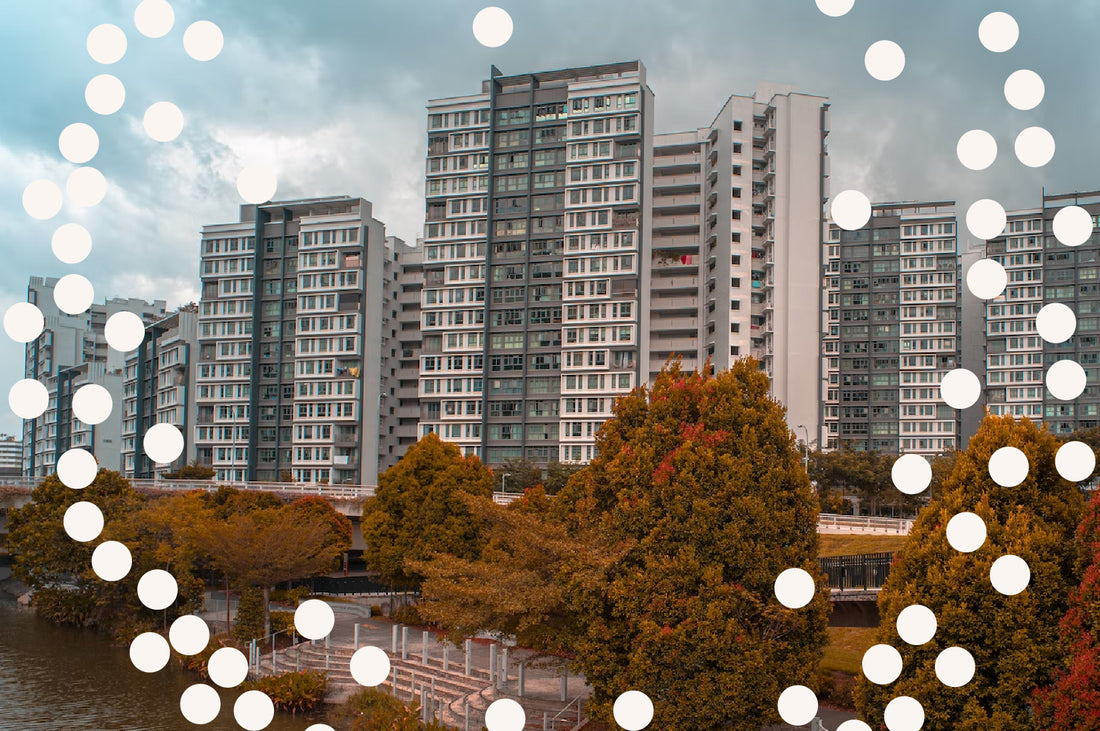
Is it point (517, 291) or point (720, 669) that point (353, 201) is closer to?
point (517, 291)

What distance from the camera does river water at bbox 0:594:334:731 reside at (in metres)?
18.5

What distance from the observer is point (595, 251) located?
5700 cm
